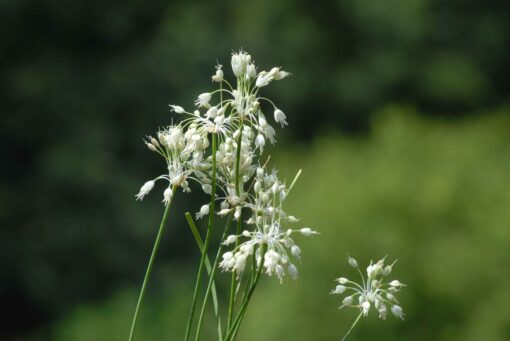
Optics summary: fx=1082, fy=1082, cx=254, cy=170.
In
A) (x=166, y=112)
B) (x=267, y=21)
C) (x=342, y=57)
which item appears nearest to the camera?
(x=166, y=112)

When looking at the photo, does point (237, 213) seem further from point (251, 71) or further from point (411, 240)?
point (411, 240)

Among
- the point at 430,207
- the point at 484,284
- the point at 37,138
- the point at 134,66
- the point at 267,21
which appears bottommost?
the point at 484,284

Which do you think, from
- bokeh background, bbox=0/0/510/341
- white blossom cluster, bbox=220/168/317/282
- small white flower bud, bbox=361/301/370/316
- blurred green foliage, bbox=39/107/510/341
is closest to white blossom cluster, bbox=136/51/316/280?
white blossom cluster, bbox=220/168/317/282

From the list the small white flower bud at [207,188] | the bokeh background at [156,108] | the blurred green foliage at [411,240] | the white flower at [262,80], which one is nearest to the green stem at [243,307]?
the small white flower bud at [207,188]

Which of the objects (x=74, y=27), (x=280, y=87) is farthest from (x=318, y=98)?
(x=74, y=27)

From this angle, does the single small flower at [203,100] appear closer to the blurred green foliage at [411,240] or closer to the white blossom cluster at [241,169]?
the white blossom cluster at [241,169]

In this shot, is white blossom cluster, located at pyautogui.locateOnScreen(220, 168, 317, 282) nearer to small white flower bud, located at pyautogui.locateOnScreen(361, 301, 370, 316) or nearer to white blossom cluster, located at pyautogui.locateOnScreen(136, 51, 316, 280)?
white blossom cluster, located at pyautogui.locateOnScreen(136, 51, 316, 280)

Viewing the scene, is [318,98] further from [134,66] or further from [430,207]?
[430,207]
